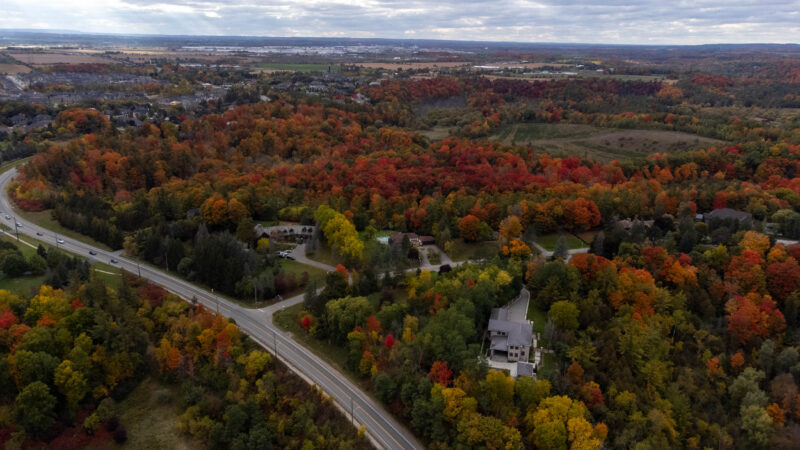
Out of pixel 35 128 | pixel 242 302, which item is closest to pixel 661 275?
pixel 242 302

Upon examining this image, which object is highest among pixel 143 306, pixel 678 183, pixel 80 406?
pixel 678 183

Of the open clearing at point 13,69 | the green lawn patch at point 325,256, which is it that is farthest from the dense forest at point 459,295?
the open clearing at point 13,69

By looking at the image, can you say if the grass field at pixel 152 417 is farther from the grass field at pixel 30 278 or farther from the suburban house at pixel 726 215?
the suburban house at pixel 726 215

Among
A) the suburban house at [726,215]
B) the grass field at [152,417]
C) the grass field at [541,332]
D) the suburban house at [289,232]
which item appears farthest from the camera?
the suburban house at [289,232]

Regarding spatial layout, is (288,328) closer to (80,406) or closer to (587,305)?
(80,406)

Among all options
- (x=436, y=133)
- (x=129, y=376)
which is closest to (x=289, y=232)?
(x=129, y=376)

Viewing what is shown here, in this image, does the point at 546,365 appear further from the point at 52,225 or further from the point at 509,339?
the point at 52,225

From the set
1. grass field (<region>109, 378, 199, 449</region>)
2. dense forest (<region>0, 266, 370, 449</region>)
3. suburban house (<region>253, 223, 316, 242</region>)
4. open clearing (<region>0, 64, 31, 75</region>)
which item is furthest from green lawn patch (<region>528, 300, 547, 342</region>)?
open clearing (<region>0, 64, 31, 75</region>)
